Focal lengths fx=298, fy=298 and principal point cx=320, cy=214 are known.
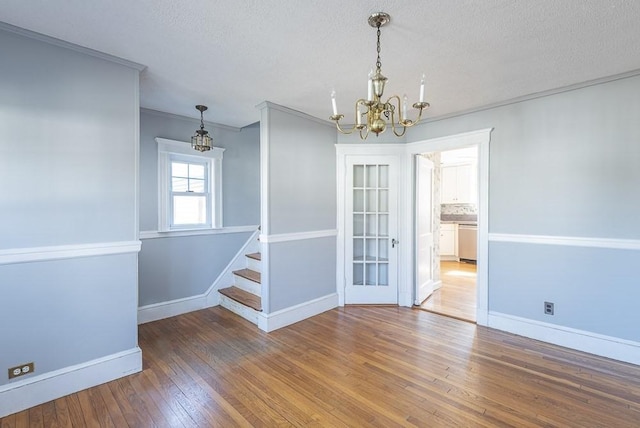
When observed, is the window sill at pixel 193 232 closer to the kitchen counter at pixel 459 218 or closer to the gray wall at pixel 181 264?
the gray wall at pixel 181 264

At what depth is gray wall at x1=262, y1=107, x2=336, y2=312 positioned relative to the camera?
3422 mm

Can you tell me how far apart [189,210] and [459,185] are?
672cm

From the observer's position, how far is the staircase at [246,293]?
3.65 meters

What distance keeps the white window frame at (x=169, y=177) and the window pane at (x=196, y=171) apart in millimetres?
70

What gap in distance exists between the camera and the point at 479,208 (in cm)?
355

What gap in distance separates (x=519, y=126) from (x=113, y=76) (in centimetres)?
390

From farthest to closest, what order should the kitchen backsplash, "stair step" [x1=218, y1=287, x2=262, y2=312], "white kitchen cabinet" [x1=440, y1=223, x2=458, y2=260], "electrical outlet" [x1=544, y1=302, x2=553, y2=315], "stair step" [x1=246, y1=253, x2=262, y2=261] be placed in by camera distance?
the kitchen backsplash → "white kitchen cabinet" [x1=440, y1=223, x2=458, y2=260] → "stair step" [x1=246, y1=253, x2=262, y2=261] → "stair step" [x1=218, y1=287, x2=262, y2=312] → "electrical outlet" [x1=544, y1=302, x2=553, y2=315]

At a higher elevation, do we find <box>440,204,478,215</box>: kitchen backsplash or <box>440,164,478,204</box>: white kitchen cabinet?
<box>440,164,478,204</box>: white kitchen cabinet

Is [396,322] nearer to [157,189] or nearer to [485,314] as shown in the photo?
[485,314]

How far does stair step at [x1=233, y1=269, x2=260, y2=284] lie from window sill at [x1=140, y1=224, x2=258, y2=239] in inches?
23.5

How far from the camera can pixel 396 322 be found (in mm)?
3574

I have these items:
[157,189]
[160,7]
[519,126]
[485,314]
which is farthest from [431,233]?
[160,7]

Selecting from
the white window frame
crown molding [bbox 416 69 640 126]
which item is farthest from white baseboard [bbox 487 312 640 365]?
the white window frame

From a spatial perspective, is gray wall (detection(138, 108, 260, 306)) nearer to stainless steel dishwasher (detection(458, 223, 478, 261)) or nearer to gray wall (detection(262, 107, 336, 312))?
gray wall (detection(262, 107, 336, 312))
